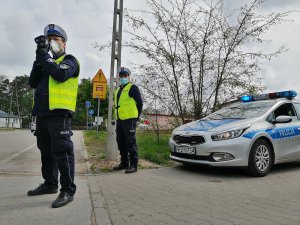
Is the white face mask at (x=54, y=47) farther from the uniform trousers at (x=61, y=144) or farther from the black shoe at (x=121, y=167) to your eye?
the black shoe at (x=121, y=167)

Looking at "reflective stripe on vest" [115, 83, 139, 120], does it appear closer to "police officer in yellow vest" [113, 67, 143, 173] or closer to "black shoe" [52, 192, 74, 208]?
"police officer in yellow vest" [113, 67, 143, 173]

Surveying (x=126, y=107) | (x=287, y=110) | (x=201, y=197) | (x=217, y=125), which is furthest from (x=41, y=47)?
(x=287, y=110)

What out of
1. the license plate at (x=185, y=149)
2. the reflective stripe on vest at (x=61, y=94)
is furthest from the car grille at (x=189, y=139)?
the reflective stripe on vest at (x=61, y=94)

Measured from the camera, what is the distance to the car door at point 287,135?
6.89 m

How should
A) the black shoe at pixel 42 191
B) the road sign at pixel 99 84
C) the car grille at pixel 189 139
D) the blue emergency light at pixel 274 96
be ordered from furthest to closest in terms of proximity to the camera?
1. the road sign at pixel 99 84
2. the blue emergency light at pixel 274 96
3. the car grille at pixel 189 139
4. the black shoe at pixel 42 191

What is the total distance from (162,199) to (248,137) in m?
2.43

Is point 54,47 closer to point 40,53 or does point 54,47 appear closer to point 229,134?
point 40,53

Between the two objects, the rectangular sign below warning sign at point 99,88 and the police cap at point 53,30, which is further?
the rectangular sign below warning sign at point 99,88

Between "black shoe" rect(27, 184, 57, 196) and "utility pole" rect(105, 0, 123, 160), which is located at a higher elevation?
"utility pole" rect(105, 0, 123, 160)

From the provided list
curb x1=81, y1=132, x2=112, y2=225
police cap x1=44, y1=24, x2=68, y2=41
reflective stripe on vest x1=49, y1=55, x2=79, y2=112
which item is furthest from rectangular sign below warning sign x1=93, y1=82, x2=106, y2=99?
reflective stripe on vest x1=49, y1=55, x2=79, y2=112

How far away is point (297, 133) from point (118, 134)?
3.62m

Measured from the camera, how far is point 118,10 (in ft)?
27.4

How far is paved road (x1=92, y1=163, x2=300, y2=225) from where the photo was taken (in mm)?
3826

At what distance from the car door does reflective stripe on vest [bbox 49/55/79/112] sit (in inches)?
164
